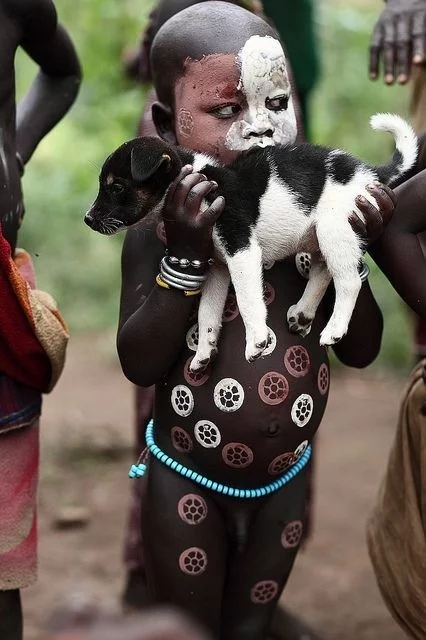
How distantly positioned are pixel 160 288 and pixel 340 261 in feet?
1.15

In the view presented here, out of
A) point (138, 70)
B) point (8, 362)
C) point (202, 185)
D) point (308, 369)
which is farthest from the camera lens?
point (138, 70)

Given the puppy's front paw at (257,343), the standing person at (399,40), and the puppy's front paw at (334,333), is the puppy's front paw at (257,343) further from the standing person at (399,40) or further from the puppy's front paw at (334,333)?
the standing person at (399,40)

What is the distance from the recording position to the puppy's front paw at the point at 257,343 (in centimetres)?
202

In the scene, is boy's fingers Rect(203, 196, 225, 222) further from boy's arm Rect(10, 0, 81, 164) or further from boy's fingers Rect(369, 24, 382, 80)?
boy's fingers Rect(369, 24, 382, 80)

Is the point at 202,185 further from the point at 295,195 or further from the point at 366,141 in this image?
the point at 366,141

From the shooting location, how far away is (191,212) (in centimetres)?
203

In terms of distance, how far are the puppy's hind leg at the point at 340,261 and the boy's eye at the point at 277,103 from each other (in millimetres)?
264

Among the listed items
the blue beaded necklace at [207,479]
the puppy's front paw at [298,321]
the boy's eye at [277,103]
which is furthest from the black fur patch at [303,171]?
the blue beaded necklace at [207,479]

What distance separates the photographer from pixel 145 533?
7.71 feet

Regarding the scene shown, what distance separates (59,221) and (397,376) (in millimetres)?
3087

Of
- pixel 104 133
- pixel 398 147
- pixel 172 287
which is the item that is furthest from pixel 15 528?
pixel 104 133

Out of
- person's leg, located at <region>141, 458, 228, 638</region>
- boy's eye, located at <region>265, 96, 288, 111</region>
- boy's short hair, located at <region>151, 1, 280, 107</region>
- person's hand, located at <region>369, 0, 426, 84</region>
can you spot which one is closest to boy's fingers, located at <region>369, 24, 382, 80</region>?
person's hand, located at <region>369, 0, 426, 84</region>

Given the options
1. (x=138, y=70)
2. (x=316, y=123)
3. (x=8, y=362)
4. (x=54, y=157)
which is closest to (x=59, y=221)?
(x=54, y=157)

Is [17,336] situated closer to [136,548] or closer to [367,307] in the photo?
[367,307]
